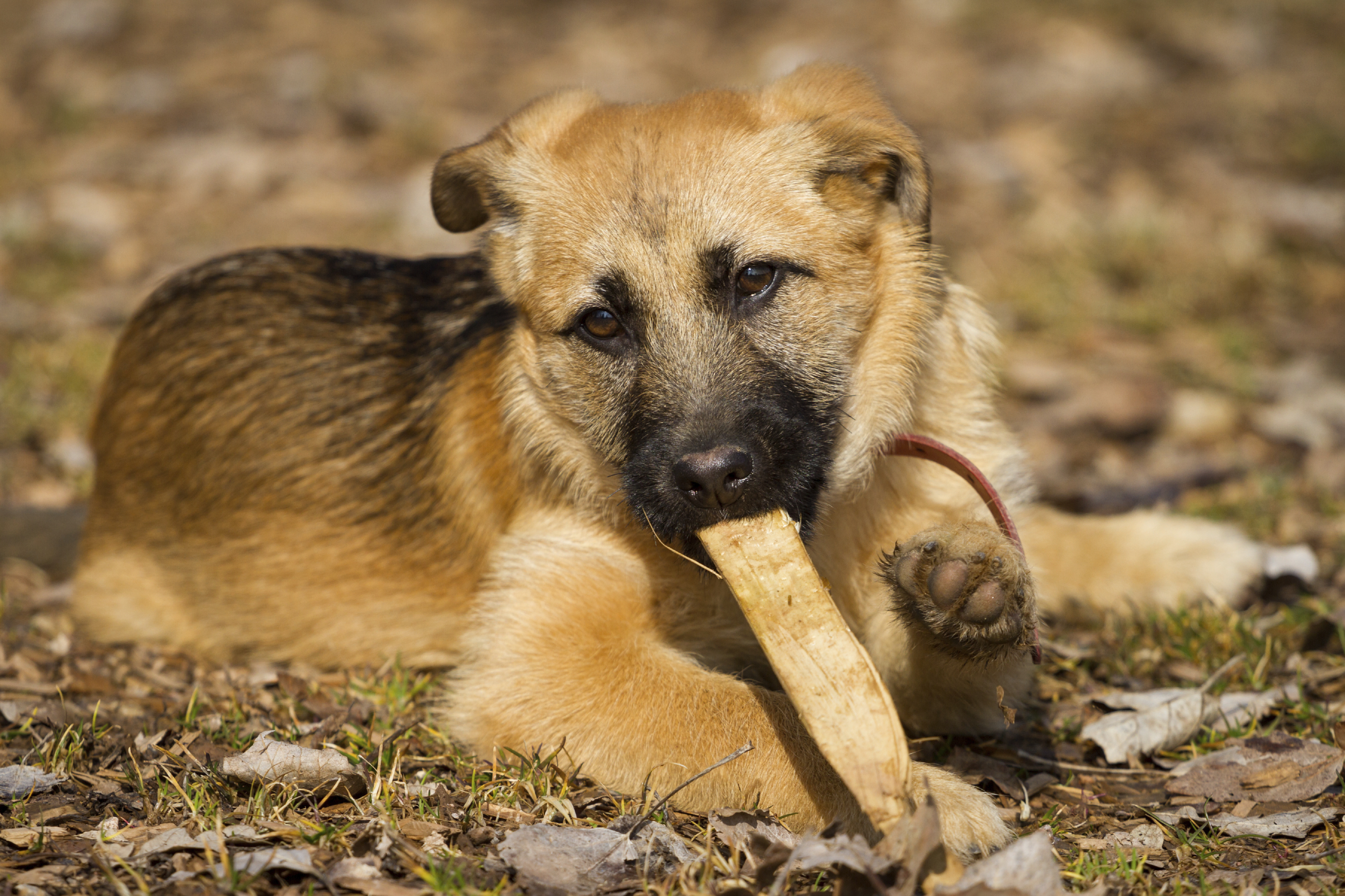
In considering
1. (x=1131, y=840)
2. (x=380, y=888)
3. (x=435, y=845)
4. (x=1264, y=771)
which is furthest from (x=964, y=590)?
(x=380, y=888)

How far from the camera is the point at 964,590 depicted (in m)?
3.18

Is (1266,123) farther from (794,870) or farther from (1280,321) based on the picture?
(794,870)

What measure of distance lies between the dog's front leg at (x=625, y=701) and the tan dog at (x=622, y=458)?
0.04 feet

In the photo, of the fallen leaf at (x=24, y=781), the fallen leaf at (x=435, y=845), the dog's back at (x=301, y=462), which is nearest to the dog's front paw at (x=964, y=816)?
the fallen leaf at (x=435, y=845)

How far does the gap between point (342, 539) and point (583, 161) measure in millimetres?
1938

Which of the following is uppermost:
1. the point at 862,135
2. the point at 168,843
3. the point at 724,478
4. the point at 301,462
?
the point at 862,135

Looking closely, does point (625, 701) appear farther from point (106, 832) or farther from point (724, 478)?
point (106, 832)

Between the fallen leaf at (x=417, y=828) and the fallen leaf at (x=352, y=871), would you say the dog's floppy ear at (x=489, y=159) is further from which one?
the fallen leaf at (x=352, y=871)

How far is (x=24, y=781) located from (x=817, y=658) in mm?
2328

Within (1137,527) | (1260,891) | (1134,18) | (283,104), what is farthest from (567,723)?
(1134,18)

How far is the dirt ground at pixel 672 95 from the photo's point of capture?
324cm

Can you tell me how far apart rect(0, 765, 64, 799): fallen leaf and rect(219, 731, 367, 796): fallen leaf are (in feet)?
1.63

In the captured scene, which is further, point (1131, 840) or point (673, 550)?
point (673, 550)

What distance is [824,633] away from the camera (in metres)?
3.11
